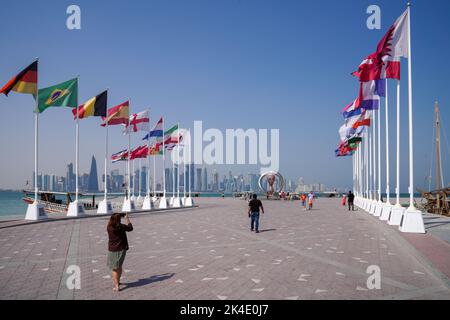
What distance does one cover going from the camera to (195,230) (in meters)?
17.7

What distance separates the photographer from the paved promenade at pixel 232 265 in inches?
280

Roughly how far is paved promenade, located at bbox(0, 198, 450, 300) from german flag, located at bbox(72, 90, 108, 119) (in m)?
11.1

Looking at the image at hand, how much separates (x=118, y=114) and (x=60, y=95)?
7223 mm

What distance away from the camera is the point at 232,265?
31.3 feet

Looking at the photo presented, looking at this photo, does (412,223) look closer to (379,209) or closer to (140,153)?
(379,209)

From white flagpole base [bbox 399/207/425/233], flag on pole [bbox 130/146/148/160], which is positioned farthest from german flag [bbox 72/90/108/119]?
white flagpole base [bbox 399/207/425/233]

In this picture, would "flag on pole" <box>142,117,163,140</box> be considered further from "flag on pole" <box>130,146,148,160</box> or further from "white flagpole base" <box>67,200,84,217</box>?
"white flagpole base" <box>67,200,84,217</box>

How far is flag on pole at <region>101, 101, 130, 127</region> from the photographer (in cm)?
2916

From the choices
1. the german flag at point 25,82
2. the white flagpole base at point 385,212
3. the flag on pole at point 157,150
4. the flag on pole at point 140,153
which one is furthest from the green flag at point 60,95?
the white flagpole base at point 385,212

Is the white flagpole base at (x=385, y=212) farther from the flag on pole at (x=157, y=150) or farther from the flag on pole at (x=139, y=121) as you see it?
the flag on pole at (x=157, y=150)

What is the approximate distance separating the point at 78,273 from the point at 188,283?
261 centimetres

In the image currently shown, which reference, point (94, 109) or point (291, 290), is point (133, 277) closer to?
point (291, 290)

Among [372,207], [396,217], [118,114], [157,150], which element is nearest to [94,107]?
[118,114]
